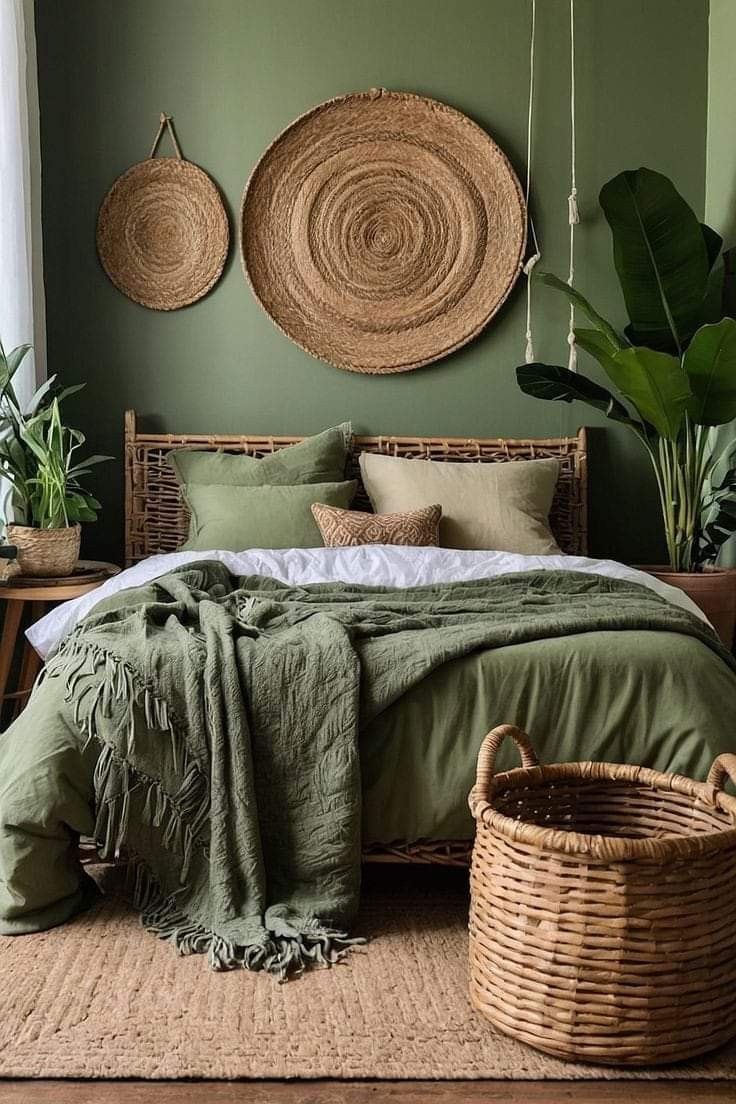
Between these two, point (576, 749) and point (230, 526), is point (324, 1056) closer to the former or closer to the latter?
point (576, 749)

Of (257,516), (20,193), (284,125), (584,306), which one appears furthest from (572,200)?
(20,193)

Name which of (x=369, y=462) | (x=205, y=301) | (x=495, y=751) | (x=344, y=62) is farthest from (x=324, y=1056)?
(x=344, y=62)

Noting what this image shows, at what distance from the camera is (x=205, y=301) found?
442 centimetres

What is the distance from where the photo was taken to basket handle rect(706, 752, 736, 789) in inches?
80.9

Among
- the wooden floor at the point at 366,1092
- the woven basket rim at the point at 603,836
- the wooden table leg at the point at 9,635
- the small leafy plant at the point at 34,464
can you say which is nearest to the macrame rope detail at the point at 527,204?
the small leafy plant at the point at 34,464

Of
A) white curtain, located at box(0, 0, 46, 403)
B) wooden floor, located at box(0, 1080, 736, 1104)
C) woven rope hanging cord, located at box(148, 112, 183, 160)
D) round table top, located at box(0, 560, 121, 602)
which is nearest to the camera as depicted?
wooden floor, located at box(0, 1080, 736, 1104)

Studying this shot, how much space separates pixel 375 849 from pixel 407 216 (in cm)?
266

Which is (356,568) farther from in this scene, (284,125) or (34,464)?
(284,125)

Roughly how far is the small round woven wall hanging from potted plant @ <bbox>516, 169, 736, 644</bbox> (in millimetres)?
1233

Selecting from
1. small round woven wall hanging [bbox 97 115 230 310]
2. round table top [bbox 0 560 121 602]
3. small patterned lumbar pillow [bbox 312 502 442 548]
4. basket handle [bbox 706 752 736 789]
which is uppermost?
small round woven wall hanging [bbox 97 115 230 310]

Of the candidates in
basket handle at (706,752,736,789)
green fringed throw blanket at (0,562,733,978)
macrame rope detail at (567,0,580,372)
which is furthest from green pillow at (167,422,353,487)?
basket handle at (706,752,736,789)

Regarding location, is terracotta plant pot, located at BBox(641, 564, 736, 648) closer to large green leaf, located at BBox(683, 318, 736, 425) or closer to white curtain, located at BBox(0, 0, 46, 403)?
large green leaf, located at BBox(683, 318, 736, 425)

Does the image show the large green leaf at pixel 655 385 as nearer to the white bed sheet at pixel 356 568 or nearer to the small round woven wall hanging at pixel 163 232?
the white bed sheet at pixel 356 568

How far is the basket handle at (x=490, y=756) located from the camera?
2115mm
